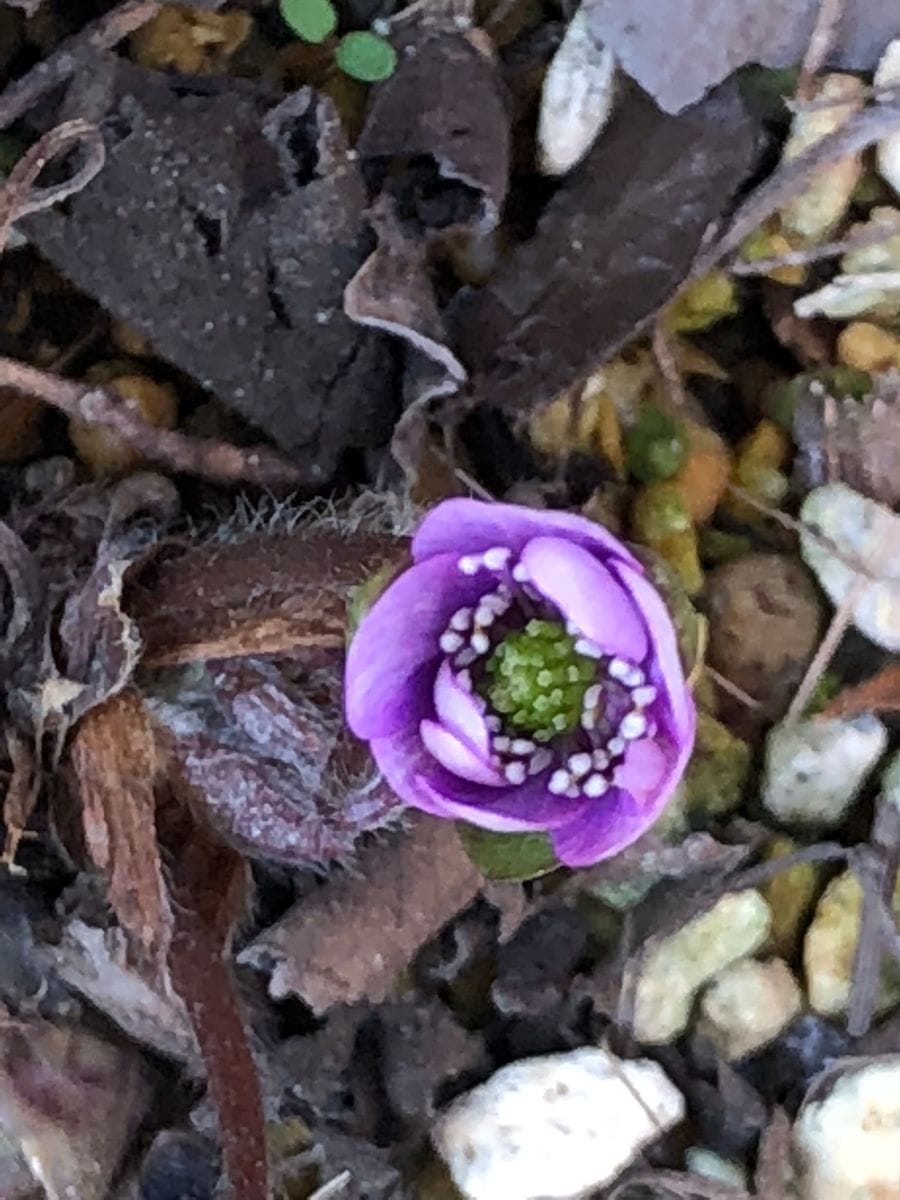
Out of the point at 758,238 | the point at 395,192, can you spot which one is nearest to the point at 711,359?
the point at 758,238

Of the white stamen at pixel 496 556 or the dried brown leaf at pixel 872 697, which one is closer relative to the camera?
the white stamen at pixel 496 556

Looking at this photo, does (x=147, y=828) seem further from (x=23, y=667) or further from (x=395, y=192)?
(x=395, y=192)

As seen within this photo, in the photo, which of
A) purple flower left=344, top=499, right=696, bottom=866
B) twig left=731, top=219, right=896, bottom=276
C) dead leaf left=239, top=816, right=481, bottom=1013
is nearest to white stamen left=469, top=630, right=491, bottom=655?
purple flower left=344, top=499, right=696, bottom=866

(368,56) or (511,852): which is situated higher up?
(368,56)

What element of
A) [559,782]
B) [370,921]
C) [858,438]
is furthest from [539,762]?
[858,438]

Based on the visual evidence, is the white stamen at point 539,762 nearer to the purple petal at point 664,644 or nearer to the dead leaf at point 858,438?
the purple petal at point 664,644

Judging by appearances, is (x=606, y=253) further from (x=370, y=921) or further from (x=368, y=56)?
(x=370, y=921)

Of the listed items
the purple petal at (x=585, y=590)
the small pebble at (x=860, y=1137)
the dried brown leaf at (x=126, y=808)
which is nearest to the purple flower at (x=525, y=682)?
the purple petal at (x=585, y=590)

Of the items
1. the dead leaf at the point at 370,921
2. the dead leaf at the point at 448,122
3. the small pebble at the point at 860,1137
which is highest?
the dead leaf at the point at 448,122
